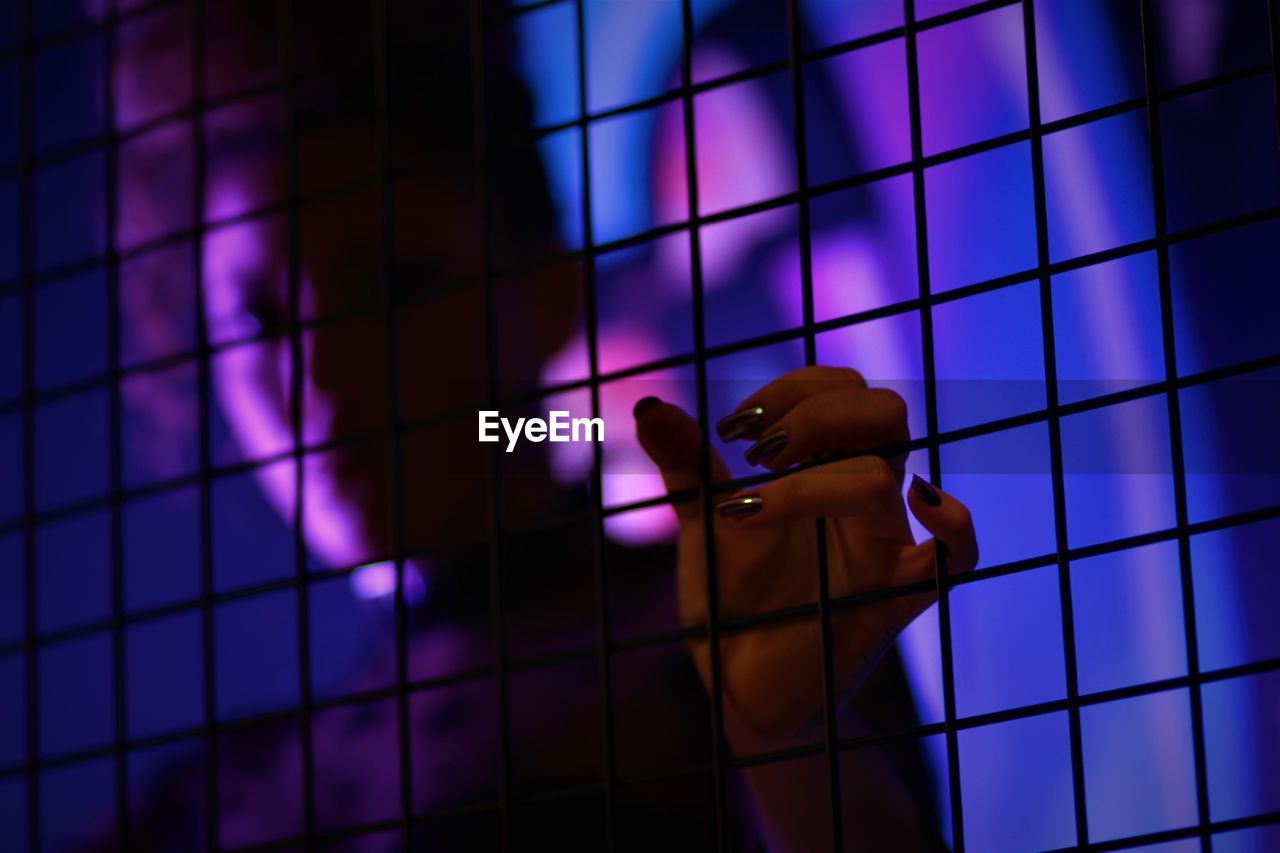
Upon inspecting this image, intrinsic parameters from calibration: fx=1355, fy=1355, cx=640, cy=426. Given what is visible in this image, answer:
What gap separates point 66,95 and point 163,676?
62 centimetres

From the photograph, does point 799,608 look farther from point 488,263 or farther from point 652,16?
point 652,16

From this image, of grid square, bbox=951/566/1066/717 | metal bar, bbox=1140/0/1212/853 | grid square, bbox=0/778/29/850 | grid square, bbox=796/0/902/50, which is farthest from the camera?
grid square, bbox=0/778/29/850

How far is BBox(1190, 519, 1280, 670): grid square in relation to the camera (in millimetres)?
919

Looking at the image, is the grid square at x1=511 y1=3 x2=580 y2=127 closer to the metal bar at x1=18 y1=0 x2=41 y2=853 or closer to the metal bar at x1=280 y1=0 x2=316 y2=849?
the metal bar at x1=280 y1=0 x2=316 y2=849

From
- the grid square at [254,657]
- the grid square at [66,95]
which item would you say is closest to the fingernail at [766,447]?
the grid square at [254,657]

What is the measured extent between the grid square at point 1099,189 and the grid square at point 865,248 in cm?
18

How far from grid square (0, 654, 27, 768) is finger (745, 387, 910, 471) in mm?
837

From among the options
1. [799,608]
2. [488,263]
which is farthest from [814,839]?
[488,263]

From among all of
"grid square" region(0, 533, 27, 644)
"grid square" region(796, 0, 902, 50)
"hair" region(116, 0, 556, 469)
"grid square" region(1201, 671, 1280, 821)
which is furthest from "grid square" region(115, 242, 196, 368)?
"grid square" region(1201, 671, 1280, 821)

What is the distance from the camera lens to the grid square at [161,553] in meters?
1.36

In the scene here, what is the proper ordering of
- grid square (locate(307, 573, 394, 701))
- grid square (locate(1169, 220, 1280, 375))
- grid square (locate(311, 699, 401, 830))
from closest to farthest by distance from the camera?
grid square (locate(1169, 220, 1280, 375)) → grid square (locate(307, 573, 394, 701)) → grid square (locate(311, 699, 401, 830))

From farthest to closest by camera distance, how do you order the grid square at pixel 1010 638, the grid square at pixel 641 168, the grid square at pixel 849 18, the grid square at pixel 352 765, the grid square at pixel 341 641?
the grid square at pixel 352 765 → the grid square at pixel 341 641 → the grid square at pixel 641 168 → the grid square at pixel 849 18 → the grid square at pixel 1010 638

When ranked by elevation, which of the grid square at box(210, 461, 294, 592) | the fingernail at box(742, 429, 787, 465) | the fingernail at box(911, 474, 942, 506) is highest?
the grid square at box(210, 461, 294, 592)

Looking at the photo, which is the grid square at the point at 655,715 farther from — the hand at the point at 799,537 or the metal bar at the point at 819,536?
the metal bar at the point at 819,536
